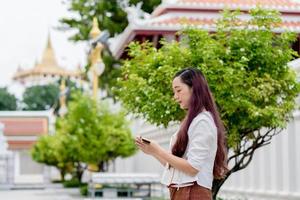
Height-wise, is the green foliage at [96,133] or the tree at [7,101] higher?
Answer: the green foliage at [96,133]

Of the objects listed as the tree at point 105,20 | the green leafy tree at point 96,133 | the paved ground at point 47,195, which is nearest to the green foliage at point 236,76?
the paved ground at point 47,195

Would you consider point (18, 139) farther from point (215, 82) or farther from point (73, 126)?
point (215, 82)

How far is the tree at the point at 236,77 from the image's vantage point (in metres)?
9.97

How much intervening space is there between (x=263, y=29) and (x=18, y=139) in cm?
4452

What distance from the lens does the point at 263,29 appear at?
34.9ft

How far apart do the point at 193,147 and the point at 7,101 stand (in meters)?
69.9

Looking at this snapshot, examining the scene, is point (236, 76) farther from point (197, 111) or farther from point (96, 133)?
point (96, 133)

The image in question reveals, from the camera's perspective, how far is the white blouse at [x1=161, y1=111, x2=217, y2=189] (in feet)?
15.9

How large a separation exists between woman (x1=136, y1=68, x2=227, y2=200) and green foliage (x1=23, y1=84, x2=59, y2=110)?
67.6 meters

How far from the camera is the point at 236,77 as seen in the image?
32.7 feet

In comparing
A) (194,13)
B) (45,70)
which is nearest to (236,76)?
(194,13)

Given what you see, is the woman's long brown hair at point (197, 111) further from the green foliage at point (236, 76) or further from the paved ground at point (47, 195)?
the paved ground at point (47, 195)

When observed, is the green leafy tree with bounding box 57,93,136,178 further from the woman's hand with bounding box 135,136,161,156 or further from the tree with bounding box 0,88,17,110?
the tree with bounding box 0,88,17,110

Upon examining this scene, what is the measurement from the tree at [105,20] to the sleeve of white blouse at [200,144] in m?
27.8
